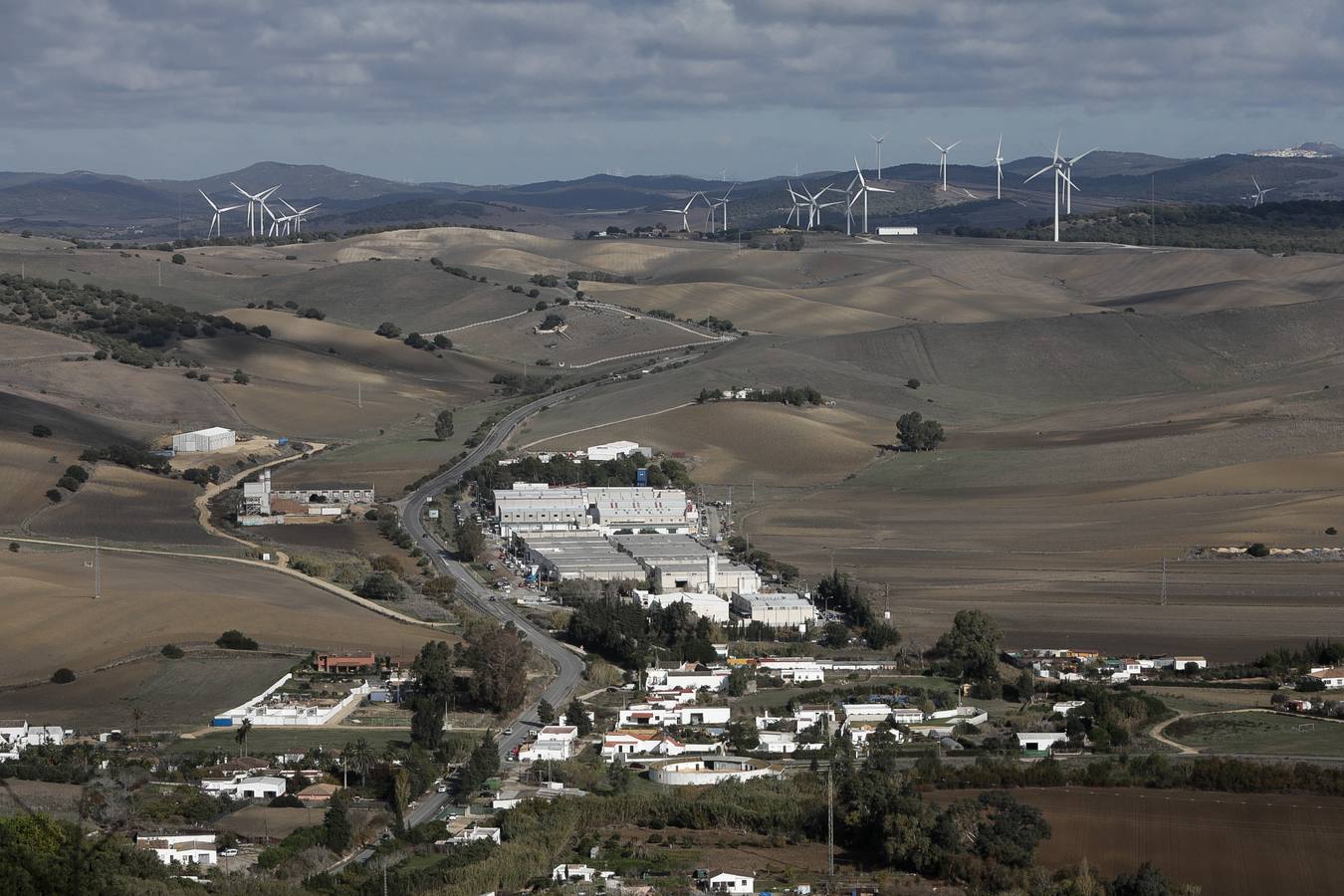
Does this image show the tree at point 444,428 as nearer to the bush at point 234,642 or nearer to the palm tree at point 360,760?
the bush at point 234,642

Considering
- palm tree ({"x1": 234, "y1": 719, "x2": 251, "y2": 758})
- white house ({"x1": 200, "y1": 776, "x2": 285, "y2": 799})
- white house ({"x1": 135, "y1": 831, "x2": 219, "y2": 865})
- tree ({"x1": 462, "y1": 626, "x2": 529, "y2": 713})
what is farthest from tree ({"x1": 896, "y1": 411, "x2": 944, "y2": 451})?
white house ({"x1": 135, "y1": 831, "x2": 219, "y2": 865})

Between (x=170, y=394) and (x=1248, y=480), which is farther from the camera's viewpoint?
(x=170, y=394)

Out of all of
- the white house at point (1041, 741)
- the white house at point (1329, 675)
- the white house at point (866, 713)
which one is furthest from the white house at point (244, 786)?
the white house at point (1329, 675)

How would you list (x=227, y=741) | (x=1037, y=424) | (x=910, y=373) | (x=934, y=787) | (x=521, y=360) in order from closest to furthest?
(x=934, y=787)
(x=227, y=741)
(x=1037, y=424)
(x=910, y=373)
(x=521, y=360)

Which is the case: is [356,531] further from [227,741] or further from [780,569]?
[227,741]

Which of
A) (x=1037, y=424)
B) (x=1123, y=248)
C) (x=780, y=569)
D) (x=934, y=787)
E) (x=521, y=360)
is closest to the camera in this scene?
(x=934, y=787)

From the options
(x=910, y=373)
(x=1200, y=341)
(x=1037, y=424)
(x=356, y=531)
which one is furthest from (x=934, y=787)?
(x=1200, y=341)

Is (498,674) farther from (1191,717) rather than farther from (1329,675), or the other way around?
(1329,675)

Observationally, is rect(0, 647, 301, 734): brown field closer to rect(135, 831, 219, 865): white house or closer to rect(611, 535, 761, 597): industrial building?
rect(135, 831, 219, 865): white house
